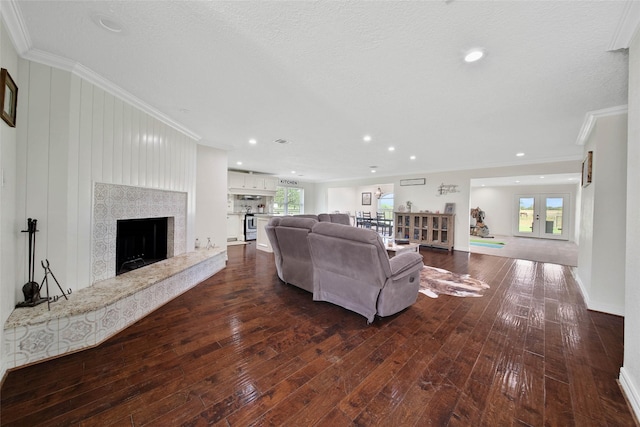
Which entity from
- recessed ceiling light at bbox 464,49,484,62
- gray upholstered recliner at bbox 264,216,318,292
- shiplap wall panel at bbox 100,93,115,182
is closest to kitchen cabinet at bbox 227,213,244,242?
gray upholstered recliner at bbox 264,216,318,292

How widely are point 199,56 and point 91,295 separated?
2.25m

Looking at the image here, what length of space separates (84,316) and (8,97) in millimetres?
1659

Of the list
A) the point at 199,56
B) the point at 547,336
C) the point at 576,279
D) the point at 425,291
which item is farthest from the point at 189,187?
the point at 576,279

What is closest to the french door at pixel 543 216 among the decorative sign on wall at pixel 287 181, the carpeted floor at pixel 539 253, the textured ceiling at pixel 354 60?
the carpeted floor at pixel 539 253

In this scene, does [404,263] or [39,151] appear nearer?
[39,151]

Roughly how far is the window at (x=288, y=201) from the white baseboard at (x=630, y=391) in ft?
27.8

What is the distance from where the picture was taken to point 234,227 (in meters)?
7.25

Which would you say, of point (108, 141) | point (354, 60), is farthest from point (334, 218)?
point (108, 141)

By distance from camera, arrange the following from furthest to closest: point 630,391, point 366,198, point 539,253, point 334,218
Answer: point 366,198
point 334,218
point 539,253
point 630,391

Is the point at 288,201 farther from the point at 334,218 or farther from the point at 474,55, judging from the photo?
the point at 474,55

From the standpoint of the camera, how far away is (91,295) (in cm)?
204

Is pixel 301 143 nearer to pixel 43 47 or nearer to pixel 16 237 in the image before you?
pixel 43 47

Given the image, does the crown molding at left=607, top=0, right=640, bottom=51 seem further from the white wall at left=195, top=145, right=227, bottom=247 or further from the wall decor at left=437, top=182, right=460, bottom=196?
the wall decor at left=437, top=182, right=460, bottom=196

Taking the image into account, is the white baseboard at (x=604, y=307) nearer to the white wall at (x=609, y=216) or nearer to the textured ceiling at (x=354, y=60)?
the white wall at (x=609, y=216)
